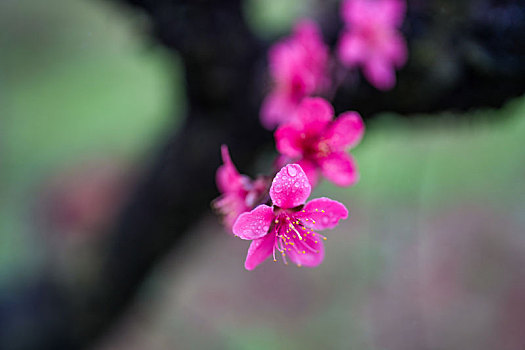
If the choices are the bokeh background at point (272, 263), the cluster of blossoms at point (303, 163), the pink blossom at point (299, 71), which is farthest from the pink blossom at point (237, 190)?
the bokeh background at point (272, 263)

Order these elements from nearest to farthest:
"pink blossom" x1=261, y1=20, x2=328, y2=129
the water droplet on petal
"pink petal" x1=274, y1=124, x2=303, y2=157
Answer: the water droplet on petal < "pink petal" x1=274, y1=124, x2=303, y2=157 < "pink blossom" x1=261, y1=20, x2=328, y2=129

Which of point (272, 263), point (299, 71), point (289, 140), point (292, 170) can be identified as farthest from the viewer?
point (272, 263)

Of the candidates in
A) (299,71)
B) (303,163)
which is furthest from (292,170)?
(299,71)

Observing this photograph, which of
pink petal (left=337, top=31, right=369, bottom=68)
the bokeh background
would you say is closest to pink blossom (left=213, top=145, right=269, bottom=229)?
pink petal (left=337, top=31, right=369, bottom=68)

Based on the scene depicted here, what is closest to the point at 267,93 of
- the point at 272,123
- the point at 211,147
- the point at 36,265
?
the point at 272,123

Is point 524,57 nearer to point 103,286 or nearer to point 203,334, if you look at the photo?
point 103,286

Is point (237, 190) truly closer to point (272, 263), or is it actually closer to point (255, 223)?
point (255, 223)

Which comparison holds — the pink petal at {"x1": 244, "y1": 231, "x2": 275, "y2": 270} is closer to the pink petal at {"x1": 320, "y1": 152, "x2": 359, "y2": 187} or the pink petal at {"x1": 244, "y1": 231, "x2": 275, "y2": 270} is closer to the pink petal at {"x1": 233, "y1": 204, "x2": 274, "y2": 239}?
the pink petal at {"x1": 233, "y1": 204, "x2": 274, "y2": 239}
